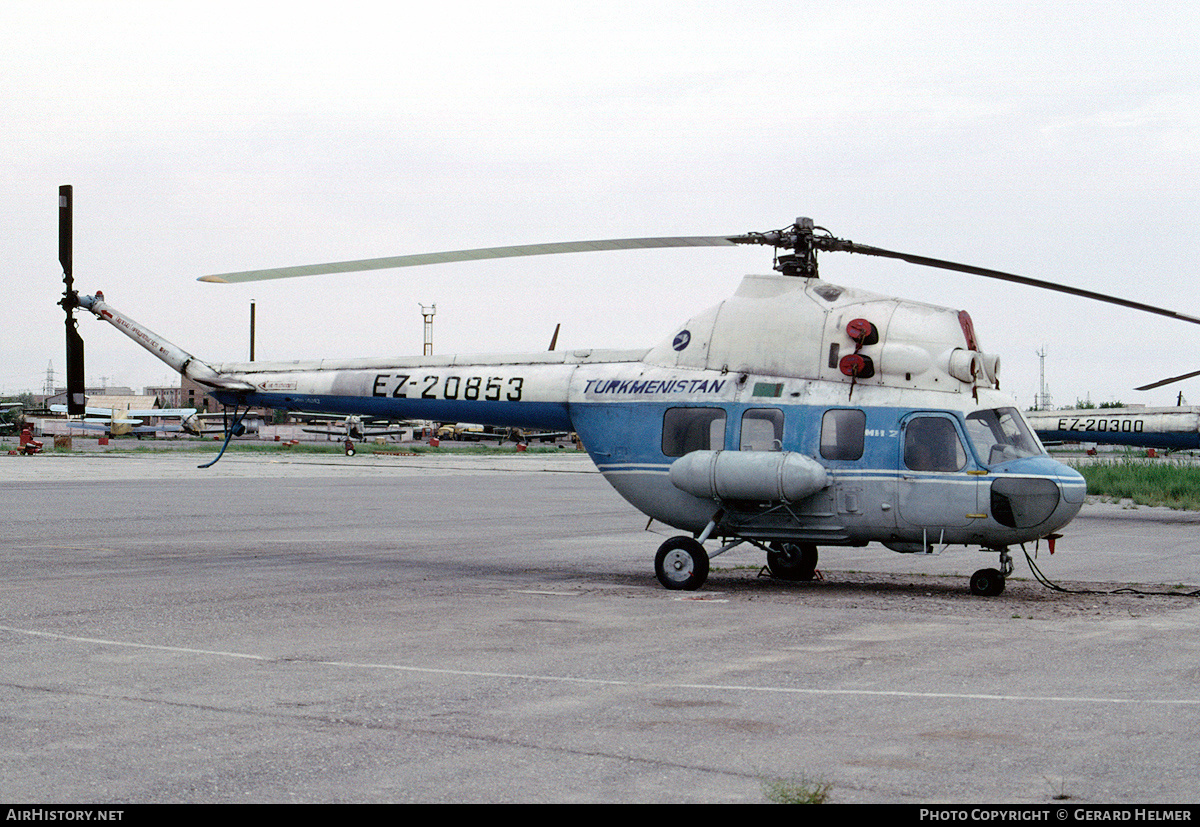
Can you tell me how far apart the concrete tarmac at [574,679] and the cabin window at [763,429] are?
1.90 meters

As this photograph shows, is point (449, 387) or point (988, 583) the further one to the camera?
point (449, 387)

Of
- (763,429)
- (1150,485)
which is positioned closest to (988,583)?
(763,429)

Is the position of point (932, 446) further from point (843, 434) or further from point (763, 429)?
point (763, 429)

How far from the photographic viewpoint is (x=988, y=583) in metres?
14.9

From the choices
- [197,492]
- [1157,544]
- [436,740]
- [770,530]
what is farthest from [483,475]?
[436,740]

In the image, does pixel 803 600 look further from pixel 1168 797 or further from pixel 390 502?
pixel 390 502

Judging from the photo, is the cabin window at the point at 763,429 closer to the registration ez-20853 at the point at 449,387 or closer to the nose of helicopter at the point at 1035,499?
the nose of helicopter at the point at 1035,499

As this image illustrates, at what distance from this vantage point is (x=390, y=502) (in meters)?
33.8

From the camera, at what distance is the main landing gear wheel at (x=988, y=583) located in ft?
48.7

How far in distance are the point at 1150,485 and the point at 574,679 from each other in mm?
37234

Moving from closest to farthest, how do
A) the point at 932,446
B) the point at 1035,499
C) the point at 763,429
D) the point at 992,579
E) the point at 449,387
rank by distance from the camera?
1. the point at 1035,499
2. the point at 932,446
3. the point at 992,579
4. the point at 763,429
5. the point at 449,387

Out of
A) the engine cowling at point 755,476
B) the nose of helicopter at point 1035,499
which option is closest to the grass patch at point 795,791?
the engine cowling at point 755,476

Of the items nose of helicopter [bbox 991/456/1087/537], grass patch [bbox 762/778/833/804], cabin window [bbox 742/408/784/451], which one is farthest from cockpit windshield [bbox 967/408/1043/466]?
grass patch [bbox 762/778/833/804]

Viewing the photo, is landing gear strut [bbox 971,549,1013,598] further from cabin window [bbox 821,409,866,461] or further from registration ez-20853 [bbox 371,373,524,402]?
registration ez-20853 [bbox 371,373,524,402]
